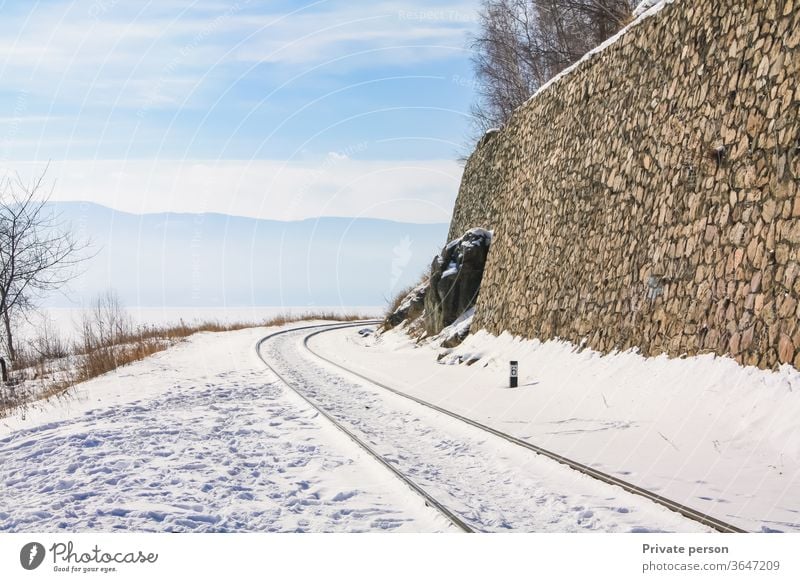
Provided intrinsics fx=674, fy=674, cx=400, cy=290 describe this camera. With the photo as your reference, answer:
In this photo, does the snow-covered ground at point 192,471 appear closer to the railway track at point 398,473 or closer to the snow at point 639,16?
the railway track at point 398,473

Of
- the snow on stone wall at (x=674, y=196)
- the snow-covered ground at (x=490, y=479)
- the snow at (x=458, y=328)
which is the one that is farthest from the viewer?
the snow at (x=458, y=328)

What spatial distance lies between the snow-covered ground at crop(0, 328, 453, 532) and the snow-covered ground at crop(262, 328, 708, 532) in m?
0.50

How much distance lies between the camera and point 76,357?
2459cm

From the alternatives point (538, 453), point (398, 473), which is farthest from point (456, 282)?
point (398, 473)

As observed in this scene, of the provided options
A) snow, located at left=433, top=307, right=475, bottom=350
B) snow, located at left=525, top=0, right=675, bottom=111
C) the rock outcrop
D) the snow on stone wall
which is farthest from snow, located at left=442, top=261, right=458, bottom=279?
snow, located at left=525, top=0, right=675, bottom=111

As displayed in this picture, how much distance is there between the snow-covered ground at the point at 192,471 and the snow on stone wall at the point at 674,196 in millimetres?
6395

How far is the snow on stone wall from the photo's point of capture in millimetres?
10125

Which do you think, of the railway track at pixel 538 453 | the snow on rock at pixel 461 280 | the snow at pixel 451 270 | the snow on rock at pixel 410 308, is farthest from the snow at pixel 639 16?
the snow on rock at pixel 410 308

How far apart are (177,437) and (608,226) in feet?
34.0

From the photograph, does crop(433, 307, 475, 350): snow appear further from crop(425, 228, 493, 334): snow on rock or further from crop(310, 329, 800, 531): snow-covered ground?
crop(310, 329, 800, 531): snow-covered ground

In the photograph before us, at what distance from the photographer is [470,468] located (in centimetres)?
837

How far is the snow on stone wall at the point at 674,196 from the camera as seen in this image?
10125mm

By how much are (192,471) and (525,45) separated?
32253mm
